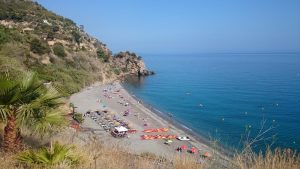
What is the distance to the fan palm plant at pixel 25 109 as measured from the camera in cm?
750

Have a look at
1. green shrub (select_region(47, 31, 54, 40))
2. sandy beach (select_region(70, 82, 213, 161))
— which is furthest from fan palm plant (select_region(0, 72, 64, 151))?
green shrub (select_region(47, 31, 54, 40))

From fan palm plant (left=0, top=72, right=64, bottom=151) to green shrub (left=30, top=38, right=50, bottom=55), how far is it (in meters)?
43.2

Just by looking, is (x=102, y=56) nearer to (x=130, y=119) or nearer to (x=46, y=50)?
(x=46, y=50)

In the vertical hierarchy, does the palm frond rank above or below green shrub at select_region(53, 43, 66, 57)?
below

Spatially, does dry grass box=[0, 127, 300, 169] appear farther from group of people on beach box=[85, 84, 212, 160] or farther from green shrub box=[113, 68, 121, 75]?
green shrub box=[113, 68, 121, 75]

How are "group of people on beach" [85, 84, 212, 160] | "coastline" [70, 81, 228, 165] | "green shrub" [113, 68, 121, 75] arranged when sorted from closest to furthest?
"coastline" [70, 81, 228, 165]
"group of people on beach" [85, 84, 212, 160]
"green shrub" [113, 68, 121, 75]

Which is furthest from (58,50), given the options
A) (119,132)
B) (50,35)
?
(119,132)

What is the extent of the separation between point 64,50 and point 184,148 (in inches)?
1506

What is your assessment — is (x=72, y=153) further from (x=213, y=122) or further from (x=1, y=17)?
(x=1, y=17)

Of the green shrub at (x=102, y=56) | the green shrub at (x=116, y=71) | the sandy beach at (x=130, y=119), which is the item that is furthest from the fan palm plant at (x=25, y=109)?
the green shrub at (x=116, y=71)

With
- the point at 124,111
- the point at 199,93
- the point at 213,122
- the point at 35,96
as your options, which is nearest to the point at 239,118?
the point at 213,122

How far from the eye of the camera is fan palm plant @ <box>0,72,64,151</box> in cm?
750

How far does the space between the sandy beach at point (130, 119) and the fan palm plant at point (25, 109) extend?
37.3 feet

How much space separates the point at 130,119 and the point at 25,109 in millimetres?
31301
